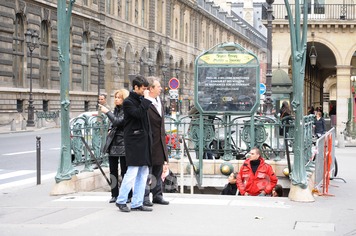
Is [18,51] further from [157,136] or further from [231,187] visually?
[157,136]

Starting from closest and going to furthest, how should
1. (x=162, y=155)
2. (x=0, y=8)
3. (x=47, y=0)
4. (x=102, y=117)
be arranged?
(x=162, y=155), (x=102, y=117), (x=0, y=8), (x=47, y=0)

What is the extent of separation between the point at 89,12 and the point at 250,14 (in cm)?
11928

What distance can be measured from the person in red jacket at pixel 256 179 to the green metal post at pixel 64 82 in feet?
9.61

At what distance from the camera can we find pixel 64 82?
11461mm

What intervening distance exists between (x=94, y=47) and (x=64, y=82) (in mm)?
43588

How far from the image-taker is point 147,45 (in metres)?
69.6

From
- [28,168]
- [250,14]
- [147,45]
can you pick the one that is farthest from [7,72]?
Result: [250,14]

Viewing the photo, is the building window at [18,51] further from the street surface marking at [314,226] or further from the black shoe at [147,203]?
the street surface marking at [314,226]

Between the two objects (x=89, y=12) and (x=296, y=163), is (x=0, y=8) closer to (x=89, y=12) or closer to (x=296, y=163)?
(x=89, y=12)

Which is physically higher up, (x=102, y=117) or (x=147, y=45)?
(x=147, y=45)

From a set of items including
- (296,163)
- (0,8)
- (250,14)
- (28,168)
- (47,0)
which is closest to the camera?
(296,163)

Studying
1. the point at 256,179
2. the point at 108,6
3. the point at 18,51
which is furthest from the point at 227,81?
the point at 108,6

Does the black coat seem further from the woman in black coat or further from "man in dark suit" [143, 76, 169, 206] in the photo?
"man in dark suit" [143, 76, 169, 206]

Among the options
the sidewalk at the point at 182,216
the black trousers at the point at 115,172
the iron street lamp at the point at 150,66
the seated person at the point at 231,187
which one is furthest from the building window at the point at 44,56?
the black trousers at the point at 115,172
